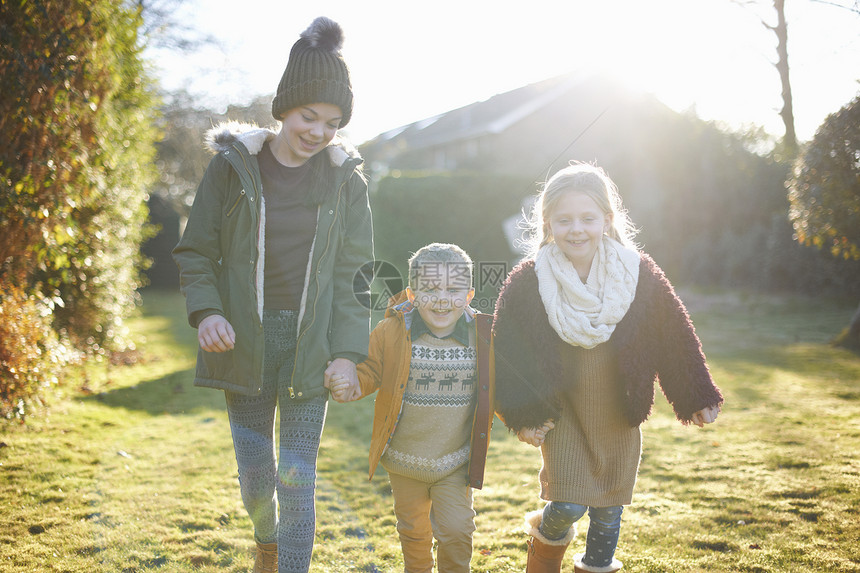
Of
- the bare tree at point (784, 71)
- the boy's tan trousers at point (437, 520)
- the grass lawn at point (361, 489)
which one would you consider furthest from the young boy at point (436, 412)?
the bare tree at point (784, 71)

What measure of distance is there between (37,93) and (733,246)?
1343 centimetres

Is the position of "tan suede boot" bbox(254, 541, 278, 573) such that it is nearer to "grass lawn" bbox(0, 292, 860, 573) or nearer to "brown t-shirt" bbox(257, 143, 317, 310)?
"grass lawn" bbox(0, 292, 860, 573)

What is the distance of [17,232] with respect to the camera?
437 centimetres

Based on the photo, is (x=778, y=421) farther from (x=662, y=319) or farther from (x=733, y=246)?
(x=733, y=246)

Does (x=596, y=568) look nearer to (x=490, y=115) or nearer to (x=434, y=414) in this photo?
(x=434, y=414)

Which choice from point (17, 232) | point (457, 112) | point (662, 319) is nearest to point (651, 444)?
point (662, 319)

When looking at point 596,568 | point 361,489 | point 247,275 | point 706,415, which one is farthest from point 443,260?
point 361,489

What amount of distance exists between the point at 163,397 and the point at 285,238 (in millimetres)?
4718

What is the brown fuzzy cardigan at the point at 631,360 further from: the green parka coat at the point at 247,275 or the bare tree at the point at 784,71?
the bare tree at the point at 784,71

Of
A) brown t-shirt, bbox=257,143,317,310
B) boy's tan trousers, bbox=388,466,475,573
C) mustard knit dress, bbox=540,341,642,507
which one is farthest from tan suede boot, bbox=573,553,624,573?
brown t-shirt, bbox=257,143,317,310

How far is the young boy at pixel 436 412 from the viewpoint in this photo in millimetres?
2359

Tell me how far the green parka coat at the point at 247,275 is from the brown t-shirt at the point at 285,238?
5 centimetres

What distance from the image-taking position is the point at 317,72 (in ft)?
7.17

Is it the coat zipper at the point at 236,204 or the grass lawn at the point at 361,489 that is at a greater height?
the coat zipper at the point at 236,204
